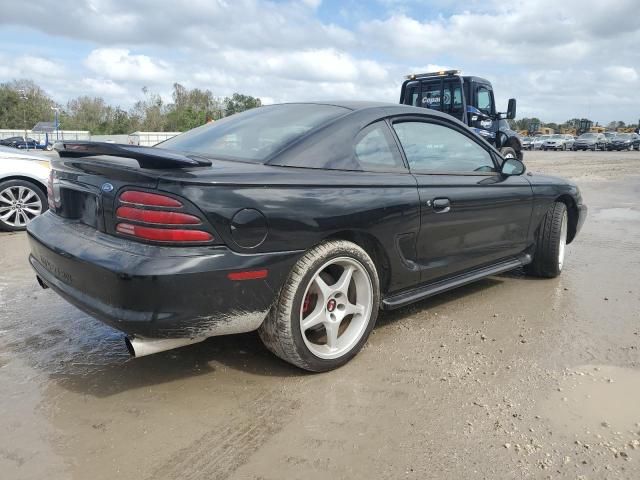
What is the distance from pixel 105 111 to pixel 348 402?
251 ft

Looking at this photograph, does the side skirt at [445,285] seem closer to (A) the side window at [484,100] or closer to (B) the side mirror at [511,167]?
(B) the side mirror at [511,167]

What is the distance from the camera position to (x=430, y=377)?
9.11 feet

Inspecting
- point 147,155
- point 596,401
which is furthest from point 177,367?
point 596,401

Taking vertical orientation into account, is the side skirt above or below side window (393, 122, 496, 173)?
below

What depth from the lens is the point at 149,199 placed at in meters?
2.26

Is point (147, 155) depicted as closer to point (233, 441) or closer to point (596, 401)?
point (233, 441)

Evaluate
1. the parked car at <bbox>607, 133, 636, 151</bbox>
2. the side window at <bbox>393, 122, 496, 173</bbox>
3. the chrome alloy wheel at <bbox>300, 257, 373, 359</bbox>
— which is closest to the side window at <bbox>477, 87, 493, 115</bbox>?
the side window at <bbox>393, 122, 496, 173</bbox>

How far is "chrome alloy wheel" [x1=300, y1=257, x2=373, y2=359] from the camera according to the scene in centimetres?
273

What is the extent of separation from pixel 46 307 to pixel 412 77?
37.1ft

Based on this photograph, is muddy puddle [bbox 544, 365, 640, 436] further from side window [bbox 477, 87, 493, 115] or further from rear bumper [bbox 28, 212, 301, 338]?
side window [bbox 477, 87, 493, 115]

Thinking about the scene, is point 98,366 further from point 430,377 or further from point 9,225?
point 9,225

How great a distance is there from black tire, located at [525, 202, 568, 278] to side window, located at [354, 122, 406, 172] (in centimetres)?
196

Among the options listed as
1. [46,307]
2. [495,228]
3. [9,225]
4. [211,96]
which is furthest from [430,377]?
[211,96]

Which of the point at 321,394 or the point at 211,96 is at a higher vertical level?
the point at 211,96
